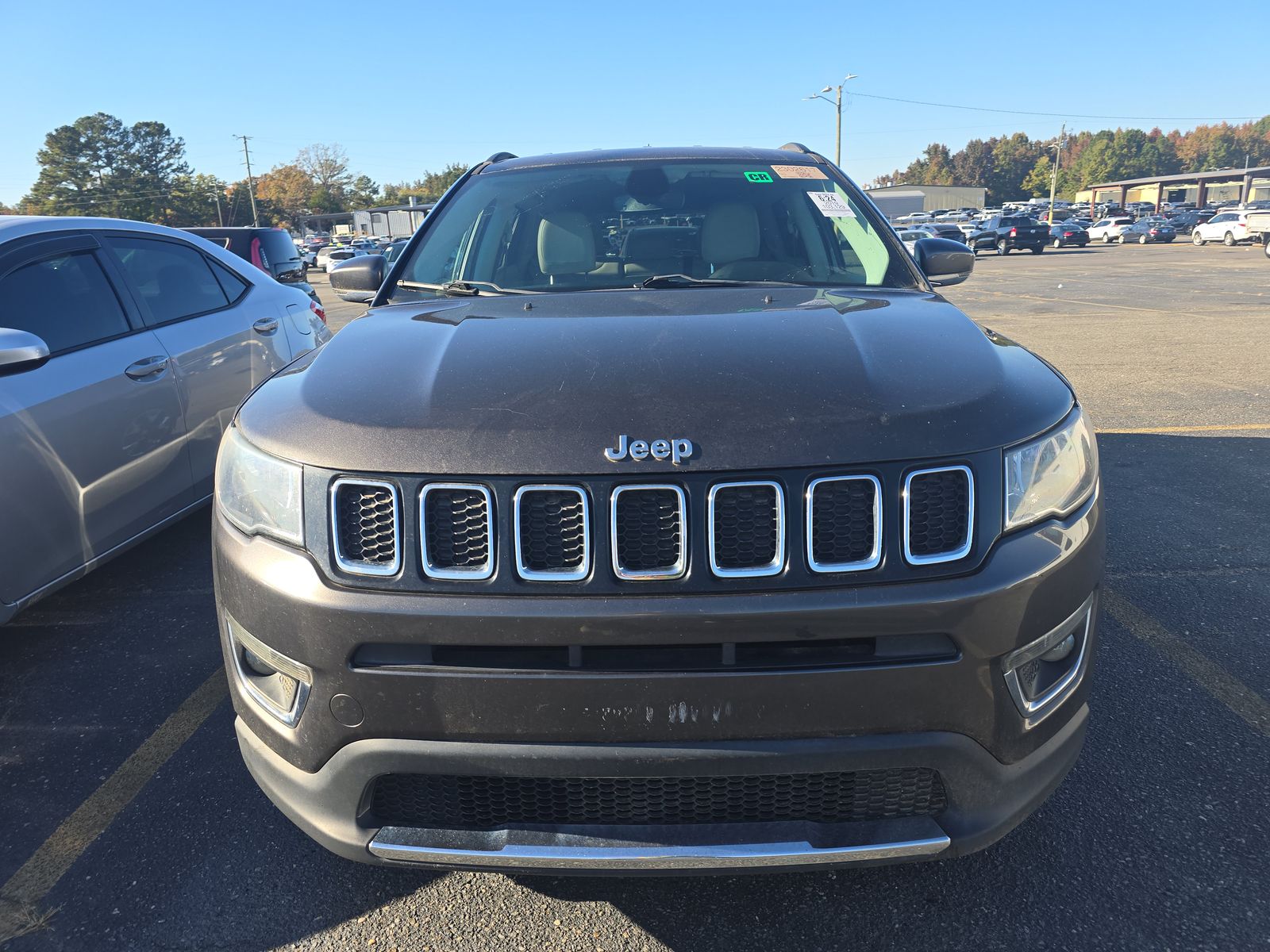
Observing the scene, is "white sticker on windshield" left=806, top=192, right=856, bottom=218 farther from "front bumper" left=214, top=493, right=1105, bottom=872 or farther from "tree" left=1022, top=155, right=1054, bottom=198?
"tree" left=1022, top=155, right=1054, bottom=198

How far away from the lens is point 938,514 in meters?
1.69

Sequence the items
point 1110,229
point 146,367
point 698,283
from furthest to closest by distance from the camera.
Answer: point 1110,229 → point 146,367 → point 698,283

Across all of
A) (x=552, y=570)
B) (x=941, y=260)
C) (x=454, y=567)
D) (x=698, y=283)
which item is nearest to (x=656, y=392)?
(x=552, y=570)

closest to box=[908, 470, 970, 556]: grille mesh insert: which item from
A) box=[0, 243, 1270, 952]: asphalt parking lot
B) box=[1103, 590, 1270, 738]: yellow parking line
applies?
box=[0, 243, 1270, 952]: asphalt parking lot

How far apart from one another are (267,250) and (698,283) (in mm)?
9772

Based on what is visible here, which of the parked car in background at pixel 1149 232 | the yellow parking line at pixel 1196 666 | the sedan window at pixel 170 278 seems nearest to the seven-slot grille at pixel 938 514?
the yellow parking line at pixel 1196 666

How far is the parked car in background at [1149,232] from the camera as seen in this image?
47281 mm

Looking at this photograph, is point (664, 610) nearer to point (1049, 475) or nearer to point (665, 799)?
point (665, 799)

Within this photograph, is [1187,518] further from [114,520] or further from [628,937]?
[114,520]

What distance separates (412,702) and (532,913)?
740 millimetres

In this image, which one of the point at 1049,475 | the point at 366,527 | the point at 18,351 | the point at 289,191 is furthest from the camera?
the point at 289,191

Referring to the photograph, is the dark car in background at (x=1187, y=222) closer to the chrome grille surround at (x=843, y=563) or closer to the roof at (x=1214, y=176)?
the roof at (x=1214, y=176)

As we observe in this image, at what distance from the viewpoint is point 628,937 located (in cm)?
201

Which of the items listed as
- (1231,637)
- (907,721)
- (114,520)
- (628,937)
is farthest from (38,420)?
(1231,637)
